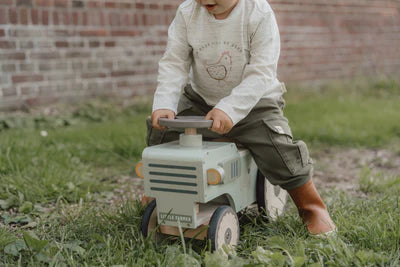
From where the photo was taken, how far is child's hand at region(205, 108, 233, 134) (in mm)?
2086

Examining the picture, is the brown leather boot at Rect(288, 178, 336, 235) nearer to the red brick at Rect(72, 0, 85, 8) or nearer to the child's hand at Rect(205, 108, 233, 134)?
the child's hand at Rect(205, 108, 233, 134)

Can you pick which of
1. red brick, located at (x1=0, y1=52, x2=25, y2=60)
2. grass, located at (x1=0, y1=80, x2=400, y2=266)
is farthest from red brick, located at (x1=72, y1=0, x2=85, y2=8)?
grass, located at (x1=0, y1=80, x2=400, y2=266)

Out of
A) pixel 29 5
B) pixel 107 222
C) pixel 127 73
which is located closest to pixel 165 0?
pixel 127 73

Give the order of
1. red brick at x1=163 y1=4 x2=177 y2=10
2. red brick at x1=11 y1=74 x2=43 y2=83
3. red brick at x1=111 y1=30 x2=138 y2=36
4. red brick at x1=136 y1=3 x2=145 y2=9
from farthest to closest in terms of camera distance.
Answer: red brick at x1=163 y1=4 x2=177 y2=10, red brick at x1=136 y1=3 x2=145 y2=9, red brick at x1=111 y1=30 x2=138 y2=36, red brick at x1=11 y1=74 x2=43 y2=83

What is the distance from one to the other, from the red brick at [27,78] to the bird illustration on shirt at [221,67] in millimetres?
3014

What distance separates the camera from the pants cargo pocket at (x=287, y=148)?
2316 millimetres

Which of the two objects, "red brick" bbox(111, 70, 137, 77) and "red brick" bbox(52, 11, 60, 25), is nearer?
"red brick" bbox(52, 11, 60, 25)

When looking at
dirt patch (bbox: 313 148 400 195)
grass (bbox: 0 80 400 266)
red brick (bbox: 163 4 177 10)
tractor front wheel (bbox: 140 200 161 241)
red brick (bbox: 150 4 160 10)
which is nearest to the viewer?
grass (bbox: 0 80 400 266)

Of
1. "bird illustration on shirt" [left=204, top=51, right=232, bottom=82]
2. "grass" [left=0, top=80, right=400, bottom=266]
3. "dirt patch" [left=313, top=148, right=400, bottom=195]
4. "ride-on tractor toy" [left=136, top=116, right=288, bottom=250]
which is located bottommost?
"dirt patch" [left=313, top=148, right=400, bottom=195]

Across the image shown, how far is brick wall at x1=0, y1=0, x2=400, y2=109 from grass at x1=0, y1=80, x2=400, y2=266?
335mm

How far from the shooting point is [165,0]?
18.9ft

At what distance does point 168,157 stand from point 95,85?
3.51m

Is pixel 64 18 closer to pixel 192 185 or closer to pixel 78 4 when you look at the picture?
pixel 78 4

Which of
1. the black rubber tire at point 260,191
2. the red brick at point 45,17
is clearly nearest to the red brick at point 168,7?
the red brick at point 45,17
